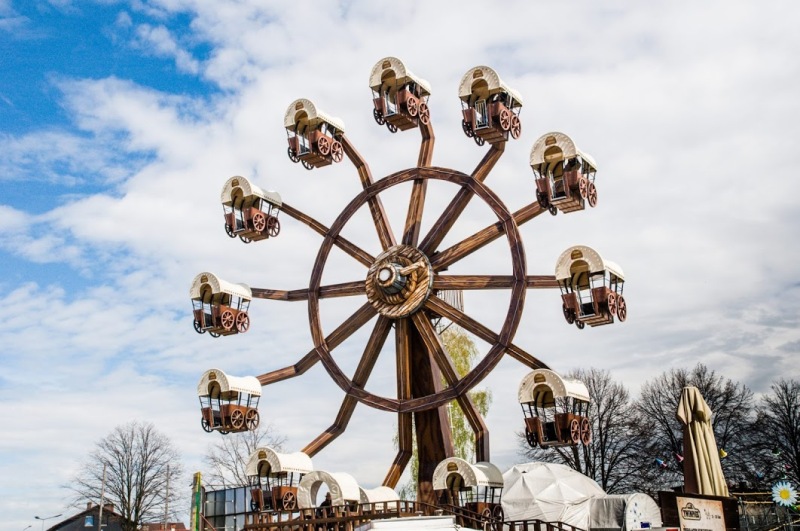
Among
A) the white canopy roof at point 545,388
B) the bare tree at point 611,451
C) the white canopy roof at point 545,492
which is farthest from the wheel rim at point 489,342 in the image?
the bare tree at point 611,451

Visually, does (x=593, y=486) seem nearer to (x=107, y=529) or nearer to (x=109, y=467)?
(x=109, y=467)

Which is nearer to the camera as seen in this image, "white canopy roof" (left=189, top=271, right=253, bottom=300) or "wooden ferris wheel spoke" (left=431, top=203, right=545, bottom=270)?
"wooden ferris wheel spoke" (left=431, top=203, right=545, bottom=270)

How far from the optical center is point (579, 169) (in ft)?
78.3

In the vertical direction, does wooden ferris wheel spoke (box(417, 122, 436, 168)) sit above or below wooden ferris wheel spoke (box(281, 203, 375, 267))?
above

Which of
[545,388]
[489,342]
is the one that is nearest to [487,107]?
[489,342]

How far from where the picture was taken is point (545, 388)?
72.9 ft

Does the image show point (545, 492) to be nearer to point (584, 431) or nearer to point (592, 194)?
point (584, 431)

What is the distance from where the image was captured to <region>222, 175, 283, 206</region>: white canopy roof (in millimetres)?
28531

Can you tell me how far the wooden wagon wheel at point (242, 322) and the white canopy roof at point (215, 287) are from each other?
570mm

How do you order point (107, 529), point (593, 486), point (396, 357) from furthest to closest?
1. point (107, 529)
2. point (593, 486)
3. point (396, 357)

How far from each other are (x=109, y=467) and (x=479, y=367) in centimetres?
3864

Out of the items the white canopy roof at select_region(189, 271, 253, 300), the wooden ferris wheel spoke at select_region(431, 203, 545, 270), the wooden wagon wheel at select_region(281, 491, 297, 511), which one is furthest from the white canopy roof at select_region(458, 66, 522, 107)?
the wooden wagon wheel at select_region(281, 491, 297, 511)

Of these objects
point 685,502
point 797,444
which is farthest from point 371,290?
point 797,444

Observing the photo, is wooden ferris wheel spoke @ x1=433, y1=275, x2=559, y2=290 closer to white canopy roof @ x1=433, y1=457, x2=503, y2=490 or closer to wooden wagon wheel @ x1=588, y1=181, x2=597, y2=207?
wooden wagon wheel @ x1=588, y1=181, x2=597, y2=207
